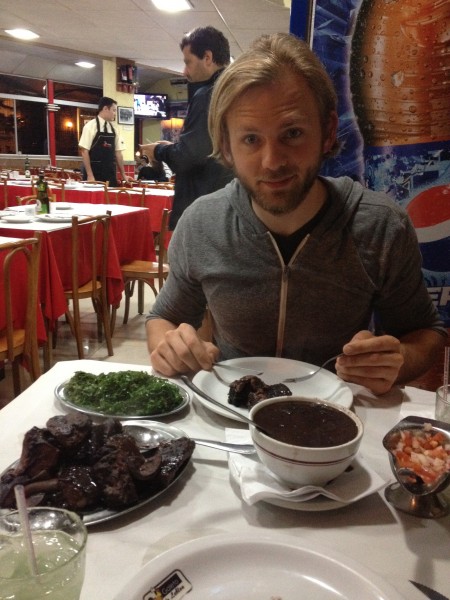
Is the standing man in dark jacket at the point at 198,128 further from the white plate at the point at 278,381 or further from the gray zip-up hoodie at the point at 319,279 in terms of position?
the white plate at the point at 278,381

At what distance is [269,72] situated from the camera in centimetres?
130

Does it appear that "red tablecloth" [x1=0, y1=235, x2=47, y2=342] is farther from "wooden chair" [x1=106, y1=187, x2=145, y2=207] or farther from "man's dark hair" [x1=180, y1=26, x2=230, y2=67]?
"wooden chair" [x1=106, y1=187, x2=145, y2=207]

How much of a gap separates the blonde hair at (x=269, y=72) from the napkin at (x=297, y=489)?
93 centimetres

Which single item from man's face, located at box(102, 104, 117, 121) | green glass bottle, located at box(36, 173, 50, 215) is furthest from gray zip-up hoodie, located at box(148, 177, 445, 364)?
man's face, located at box(102, 104, 117, 121)

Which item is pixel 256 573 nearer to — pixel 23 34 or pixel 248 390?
pixel 248 390

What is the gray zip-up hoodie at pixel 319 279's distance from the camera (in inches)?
55.8

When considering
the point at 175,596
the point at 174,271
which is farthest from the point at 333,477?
the point at 174,271

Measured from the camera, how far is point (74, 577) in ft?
1.85

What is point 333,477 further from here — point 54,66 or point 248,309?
point 54,66

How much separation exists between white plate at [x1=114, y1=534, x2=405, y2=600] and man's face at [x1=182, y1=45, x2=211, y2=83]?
3346 millimetres

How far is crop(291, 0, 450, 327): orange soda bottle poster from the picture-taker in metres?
1.93

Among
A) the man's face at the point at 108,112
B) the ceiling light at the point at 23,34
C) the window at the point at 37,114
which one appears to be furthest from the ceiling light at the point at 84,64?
the man's face at the point at 108,112

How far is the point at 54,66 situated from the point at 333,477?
14.5 meters

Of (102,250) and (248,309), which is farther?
(102,250)
